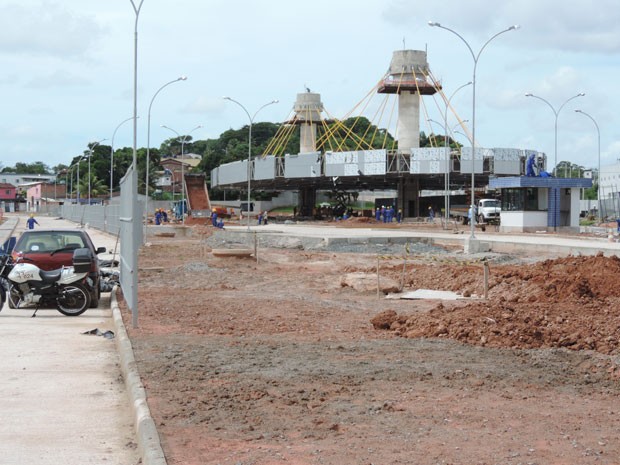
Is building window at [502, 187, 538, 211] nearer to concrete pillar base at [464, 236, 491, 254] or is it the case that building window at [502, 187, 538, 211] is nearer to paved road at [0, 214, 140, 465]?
concrete pillar base at [464, 236, 491, 254]

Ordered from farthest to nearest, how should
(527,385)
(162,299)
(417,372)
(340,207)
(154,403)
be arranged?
(340,207) < (162,299) < (417,372) < (527,385) < (154,403)

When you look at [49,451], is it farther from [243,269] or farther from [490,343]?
[243,269]

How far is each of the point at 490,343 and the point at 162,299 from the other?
30.4 feet

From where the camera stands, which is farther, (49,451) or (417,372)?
(417,372)

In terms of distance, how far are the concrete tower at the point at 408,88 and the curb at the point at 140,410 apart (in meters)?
72.7

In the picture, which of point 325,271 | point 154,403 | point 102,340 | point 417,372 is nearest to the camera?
point 154,403

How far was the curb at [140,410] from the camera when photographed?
21.7 ft

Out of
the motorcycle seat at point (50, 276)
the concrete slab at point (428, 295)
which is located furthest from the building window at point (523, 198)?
the motorcycle seat at point (50, 276)

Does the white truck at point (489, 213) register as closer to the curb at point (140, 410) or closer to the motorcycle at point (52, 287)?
the motorcycle at point (52, 287)

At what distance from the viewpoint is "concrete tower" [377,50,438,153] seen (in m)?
84.1

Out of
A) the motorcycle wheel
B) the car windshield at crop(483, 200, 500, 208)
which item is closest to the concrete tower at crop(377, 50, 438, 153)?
the car windshield at crop(483, 200, 500, 208)

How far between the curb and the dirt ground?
0.12 m

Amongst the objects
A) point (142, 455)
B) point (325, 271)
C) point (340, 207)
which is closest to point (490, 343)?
point (142, 455)

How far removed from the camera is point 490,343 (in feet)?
40.4
